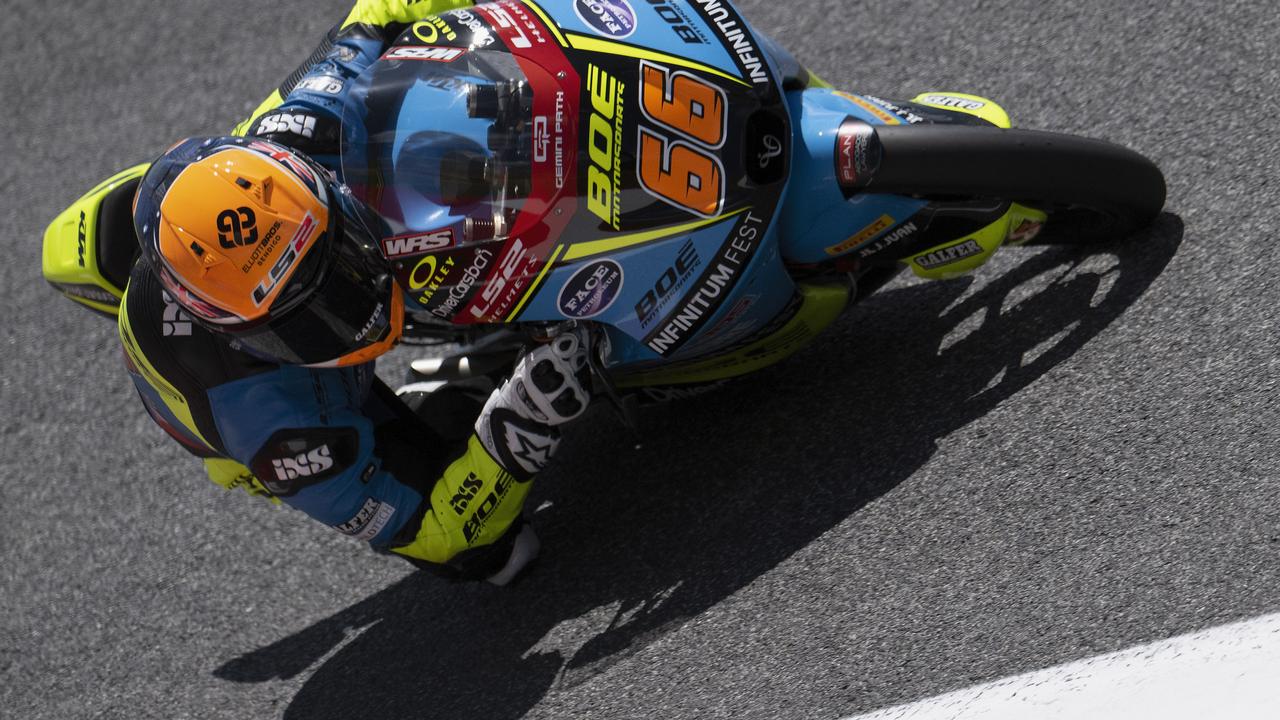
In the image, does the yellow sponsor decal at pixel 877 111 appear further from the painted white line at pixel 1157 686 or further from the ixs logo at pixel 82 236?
the ixs logo at pixel 82 236

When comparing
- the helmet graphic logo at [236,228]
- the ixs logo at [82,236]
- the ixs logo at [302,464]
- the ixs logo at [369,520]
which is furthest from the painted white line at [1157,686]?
the ixs logo at [82,236]

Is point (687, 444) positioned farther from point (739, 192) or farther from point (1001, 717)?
point (1001, 717)

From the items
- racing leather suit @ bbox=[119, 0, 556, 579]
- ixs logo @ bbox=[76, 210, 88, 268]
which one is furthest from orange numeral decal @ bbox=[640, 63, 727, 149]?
ixs logo @ bbox=[76, 210, 88, 268]

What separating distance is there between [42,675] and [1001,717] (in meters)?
3.07

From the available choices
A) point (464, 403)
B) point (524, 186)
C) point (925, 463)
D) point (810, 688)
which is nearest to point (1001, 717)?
point (810, 688)

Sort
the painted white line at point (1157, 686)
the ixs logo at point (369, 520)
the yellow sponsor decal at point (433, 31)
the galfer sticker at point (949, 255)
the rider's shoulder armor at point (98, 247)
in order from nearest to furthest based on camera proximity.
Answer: the painted white line at point (1157, 686) < the yellow sponsor decal at point (433, 31) < the galfer sticker at point (949, 255) < the ixs logo at point (369, 520) < the rider's shoulder armor at point (98, 247)

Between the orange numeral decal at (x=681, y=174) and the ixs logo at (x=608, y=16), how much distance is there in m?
0.28

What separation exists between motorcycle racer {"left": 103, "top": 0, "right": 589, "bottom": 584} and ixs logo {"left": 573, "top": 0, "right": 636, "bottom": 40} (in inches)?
28.4

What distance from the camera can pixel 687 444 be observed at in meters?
3.95

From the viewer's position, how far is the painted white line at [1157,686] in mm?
2516

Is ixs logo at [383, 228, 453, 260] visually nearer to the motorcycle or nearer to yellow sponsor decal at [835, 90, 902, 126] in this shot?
the motorcycle

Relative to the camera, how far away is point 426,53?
3271 mm

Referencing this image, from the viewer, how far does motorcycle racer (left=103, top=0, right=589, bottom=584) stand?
3084 mm

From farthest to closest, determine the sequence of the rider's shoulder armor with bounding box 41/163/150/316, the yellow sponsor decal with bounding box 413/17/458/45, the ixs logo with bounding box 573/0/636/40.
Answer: the rider's shoulder armor with bounding box 41/163/150/316 < the yellow sponsor decal with bounding box 413/17/458/45 < the ixs logo with bounding box 573/0/636/40
